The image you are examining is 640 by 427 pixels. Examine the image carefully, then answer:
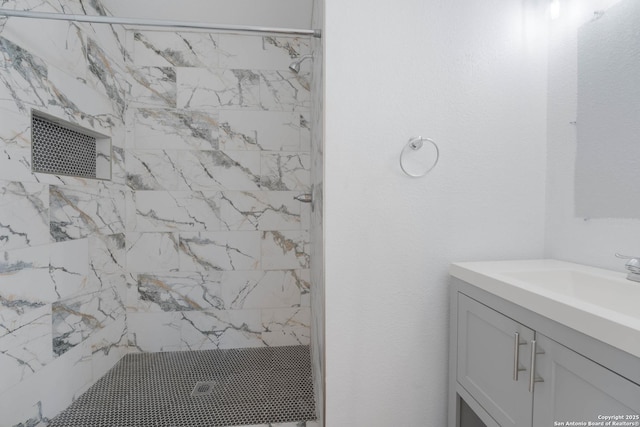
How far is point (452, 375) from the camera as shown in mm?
1207

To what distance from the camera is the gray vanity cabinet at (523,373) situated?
62 centimetres

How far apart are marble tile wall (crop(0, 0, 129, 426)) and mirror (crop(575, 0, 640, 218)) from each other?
2.36 meters

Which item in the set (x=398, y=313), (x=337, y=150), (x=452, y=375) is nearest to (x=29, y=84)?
(x=337, y=150)

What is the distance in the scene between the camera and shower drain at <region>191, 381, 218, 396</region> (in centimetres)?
175

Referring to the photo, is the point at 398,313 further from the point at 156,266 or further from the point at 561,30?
the point at 156,266

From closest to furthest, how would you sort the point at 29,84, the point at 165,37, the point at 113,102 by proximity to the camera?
the point at 29,84, the point at 113,102, the point at 165,37

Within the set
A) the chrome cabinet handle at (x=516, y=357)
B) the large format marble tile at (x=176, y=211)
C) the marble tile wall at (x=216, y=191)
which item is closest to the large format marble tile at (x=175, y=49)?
the marble tile wall at (x=216, y=191)

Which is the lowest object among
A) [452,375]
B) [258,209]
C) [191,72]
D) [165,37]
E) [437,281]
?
[452,375]

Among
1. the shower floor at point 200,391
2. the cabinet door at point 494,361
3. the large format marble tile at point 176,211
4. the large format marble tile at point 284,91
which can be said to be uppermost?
the large format marble tile at point 284,91

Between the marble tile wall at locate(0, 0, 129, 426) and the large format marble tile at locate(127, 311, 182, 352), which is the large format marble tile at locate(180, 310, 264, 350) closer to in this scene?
the large format marble tile at locate(127, 311, 182, 352)

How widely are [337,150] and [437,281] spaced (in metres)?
0.67

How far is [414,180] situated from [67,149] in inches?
74.8

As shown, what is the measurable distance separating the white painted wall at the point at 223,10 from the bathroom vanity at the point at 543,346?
206 cm

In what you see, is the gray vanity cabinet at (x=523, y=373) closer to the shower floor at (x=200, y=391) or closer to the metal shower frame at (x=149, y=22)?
the shower floor at (x=200, y=391)
